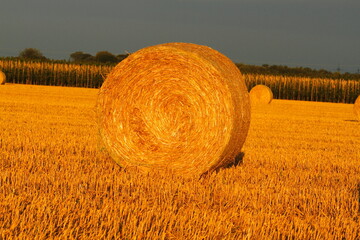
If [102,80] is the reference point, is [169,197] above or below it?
above

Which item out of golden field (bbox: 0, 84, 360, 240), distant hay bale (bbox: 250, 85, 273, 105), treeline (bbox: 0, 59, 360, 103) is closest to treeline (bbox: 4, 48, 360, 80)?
treeline (bbox: 0, 59, 360, 103)

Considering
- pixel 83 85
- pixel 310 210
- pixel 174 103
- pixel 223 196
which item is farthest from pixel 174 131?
pixel 83 85

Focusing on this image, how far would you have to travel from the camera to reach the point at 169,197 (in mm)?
5906

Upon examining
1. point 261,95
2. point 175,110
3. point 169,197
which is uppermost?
point 175,110

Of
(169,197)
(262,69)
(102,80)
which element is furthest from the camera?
(262,69)

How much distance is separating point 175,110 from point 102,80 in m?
34.9

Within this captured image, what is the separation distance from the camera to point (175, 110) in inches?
302

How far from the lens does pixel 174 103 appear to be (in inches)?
303

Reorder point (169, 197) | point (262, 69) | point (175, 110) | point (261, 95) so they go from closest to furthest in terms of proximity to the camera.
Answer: point (169, 197), point (175, 110), point (261, 95), point (262, 69)

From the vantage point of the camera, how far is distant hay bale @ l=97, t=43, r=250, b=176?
24.0ft

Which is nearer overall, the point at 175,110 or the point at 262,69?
the point at 175,110

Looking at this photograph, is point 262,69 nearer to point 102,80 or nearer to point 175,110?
point 102,80

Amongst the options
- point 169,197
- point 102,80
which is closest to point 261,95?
point 102,80

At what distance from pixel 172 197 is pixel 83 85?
128ft
